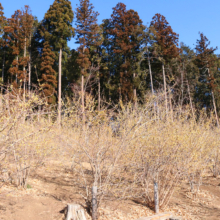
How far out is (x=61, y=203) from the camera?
18.9ft

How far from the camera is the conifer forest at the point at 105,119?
16.0 feet

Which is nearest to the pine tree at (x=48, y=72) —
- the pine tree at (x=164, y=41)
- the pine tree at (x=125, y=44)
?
the pine tree at (x=125, y=44)

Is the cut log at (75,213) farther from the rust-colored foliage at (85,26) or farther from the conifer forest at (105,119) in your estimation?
the rust-colored foliage at (85,26)

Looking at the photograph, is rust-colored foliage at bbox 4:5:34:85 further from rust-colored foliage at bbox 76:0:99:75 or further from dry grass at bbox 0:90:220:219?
dry grass at bbox 0:90:220:219

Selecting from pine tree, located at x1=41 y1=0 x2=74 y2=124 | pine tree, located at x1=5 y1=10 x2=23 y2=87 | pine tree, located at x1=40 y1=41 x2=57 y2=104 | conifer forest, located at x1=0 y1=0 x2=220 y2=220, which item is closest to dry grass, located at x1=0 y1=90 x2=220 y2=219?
conifer forest, located at x1=0 y1=0 x2=220 y2=220

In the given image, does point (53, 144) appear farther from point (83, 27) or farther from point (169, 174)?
point (83, 27)

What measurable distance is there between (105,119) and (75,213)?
2.14 m

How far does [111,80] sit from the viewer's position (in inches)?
841

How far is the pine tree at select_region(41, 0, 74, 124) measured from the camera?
1766cm

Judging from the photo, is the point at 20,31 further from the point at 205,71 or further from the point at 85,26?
the point at 205,71

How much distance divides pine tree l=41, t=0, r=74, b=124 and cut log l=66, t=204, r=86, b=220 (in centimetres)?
1449

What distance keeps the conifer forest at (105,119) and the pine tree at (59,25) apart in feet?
0.27

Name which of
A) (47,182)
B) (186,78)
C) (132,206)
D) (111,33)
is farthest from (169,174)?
(186,78)

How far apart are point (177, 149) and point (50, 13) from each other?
54.6ft
